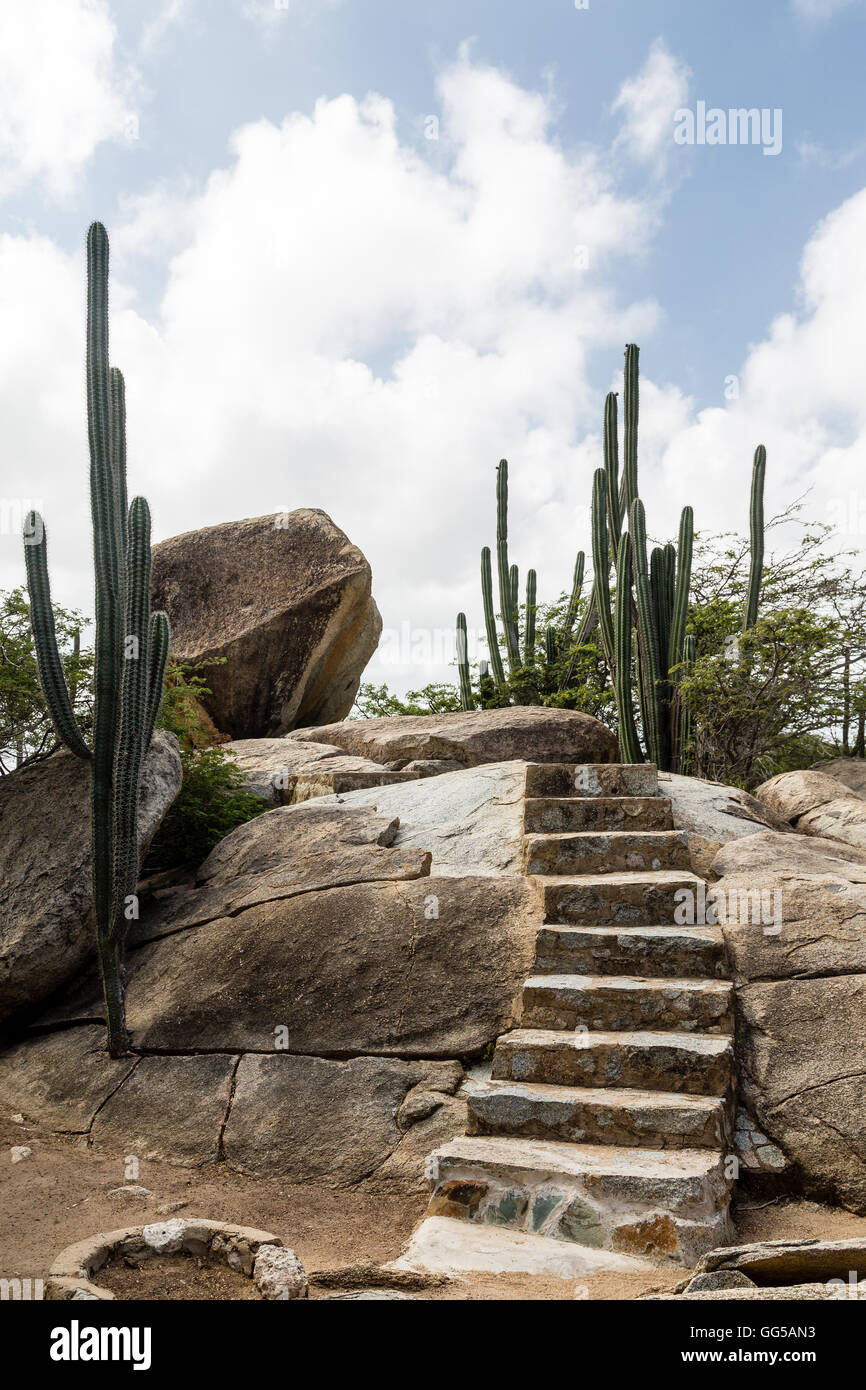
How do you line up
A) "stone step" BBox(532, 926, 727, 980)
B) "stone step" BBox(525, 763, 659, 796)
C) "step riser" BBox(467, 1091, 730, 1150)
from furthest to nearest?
"stone step" BBox(525, 763, 659, 796) → "stone step" BBox(532, 926, 727, 980) → "step riser" BBox(467, 1091, 730, 1150)

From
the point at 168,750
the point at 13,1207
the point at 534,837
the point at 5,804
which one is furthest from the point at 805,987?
the point at 5,804

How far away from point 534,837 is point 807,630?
5.01 metres

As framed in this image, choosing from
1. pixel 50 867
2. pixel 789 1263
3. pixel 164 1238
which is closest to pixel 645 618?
pixel 50 867

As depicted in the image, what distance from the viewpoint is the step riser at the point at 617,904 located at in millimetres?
5016

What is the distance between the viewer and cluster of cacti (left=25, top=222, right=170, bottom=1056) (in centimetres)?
545

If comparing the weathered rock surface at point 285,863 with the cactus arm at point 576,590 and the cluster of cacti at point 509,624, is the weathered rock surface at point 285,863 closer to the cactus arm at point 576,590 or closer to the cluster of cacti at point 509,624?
the cluster of cacti at point 509,624

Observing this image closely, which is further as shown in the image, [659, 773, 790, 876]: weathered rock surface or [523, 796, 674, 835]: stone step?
[659, 773, 790, 876]: weathered rock surface

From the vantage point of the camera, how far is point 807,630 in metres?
9.26

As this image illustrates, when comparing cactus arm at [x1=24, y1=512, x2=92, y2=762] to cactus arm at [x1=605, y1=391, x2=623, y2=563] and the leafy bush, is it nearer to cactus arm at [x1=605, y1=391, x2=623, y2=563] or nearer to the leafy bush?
the leafy bush

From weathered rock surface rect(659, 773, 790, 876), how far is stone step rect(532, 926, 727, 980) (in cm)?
90

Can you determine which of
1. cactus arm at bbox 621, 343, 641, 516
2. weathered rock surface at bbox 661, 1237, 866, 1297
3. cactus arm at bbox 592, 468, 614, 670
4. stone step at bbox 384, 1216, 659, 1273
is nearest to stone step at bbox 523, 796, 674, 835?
stone step at bbox 384, 1216, 659, 1273

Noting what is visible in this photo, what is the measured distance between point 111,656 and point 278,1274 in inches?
142

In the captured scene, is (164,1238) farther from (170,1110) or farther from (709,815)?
(709,815)

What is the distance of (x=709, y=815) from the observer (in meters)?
6.50
